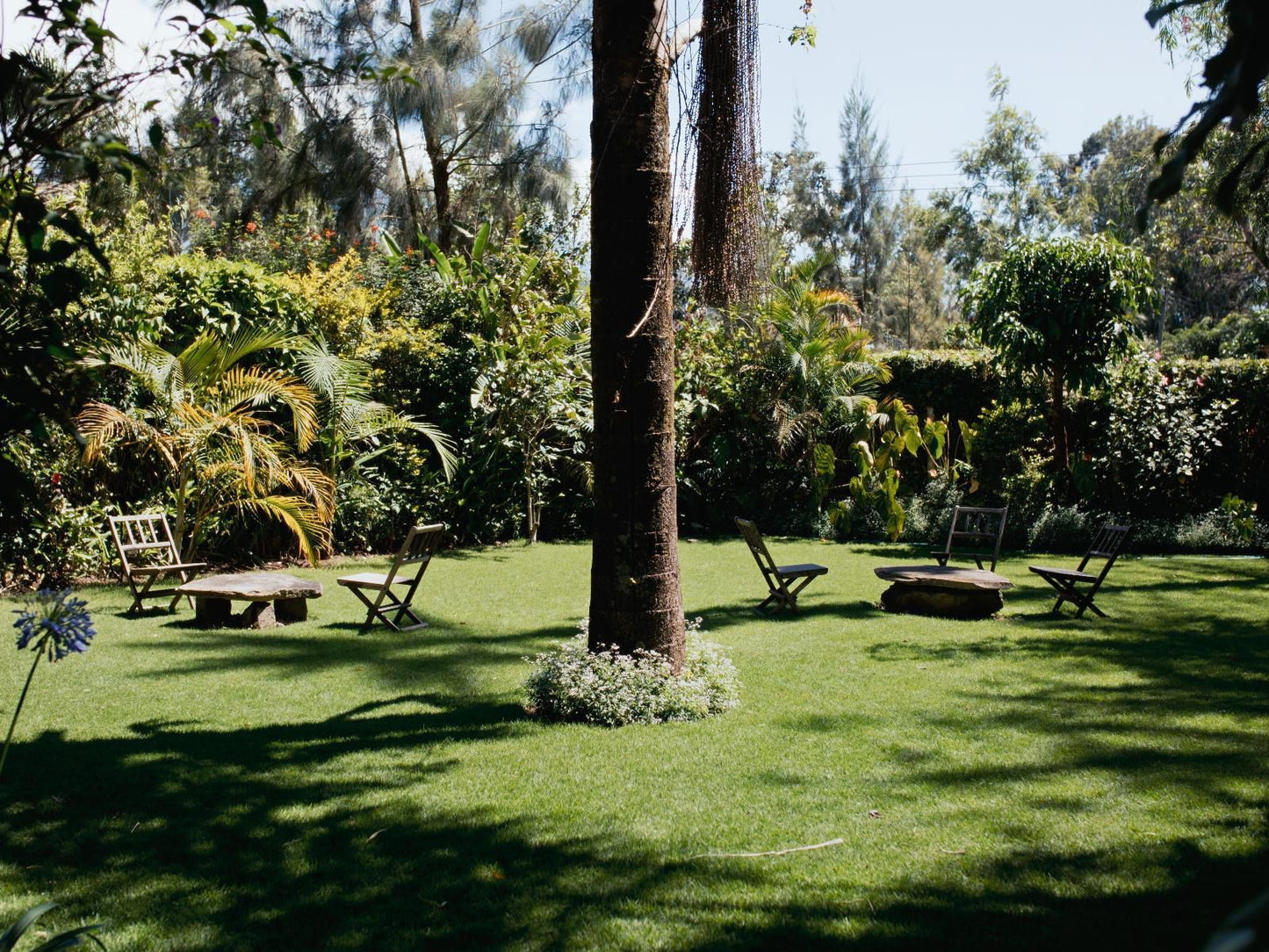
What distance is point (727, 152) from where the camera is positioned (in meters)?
5.70

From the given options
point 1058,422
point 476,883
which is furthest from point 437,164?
point 476,883

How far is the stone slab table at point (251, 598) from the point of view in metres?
9.01

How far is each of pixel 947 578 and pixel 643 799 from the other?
589 cm

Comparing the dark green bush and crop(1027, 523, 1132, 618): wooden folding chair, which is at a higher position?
the dark green bush

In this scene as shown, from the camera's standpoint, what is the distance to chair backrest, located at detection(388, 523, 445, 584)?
8.79 m

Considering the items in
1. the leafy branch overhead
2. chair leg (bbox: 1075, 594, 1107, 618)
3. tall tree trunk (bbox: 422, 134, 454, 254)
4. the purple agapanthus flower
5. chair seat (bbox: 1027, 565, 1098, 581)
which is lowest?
chair leg (bbox: 1075, 594, 1107, 618)

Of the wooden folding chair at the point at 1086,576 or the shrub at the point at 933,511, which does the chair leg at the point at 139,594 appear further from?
the shrub at the point at 933,511

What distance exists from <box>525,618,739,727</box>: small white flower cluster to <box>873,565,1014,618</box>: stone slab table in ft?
13.3

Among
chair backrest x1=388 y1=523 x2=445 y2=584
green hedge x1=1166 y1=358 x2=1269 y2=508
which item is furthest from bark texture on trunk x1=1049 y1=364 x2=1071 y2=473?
chair backrest x1=388 y1=523 x2=445 y2=584

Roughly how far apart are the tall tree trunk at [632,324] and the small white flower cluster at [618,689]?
0.15 m

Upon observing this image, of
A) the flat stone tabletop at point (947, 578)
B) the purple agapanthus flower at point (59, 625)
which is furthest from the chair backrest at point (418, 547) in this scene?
the purple agapanthus flower at point (59, 625)

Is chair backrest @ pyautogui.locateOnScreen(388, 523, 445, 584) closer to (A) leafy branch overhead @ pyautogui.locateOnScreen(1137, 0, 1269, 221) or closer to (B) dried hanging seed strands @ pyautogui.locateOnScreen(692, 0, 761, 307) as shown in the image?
(B) dried hanging seed strands @ pyautogui.locateOnScreen(692, 0, 761, 307)

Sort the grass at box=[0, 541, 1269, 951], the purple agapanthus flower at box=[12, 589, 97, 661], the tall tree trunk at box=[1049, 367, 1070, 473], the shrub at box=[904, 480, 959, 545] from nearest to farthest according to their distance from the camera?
the purple agapanthus flower at box=[12, 589, 97, 661]
the grass at box=[0, 541, 1269, 951]
the tall tree trunk at box=[1049, 367, 1070, 473]
the shrub at box=[904, 480, 959, 545]

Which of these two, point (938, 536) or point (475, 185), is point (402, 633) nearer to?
point (938, 536)
